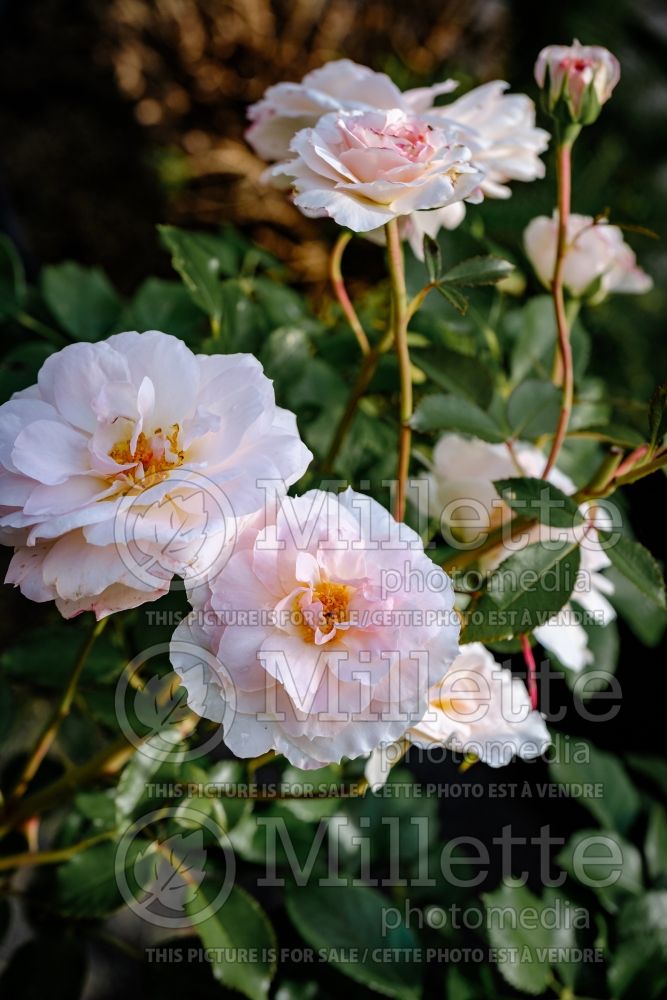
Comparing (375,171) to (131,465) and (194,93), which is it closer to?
(131,465)

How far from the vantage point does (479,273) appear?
39 cm

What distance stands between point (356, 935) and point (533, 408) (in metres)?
0.31

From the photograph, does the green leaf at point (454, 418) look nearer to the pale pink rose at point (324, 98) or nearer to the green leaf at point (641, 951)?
the pale pink rose at point (324, 98)

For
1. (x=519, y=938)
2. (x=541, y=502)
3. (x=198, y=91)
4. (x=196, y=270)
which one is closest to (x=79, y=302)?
(x=196, y=270)

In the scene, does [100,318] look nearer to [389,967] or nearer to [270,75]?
[389,967]

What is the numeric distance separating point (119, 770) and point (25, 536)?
0.66 ft

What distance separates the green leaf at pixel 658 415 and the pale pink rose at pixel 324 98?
0.18 meters

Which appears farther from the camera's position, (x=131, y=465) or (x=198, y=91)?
(x=198, y=91)

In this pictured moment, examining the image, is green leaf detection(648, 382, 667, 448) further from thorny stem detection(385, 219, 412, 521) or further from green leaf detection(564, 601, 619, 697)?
green leaf detection(564, 601, 619, 697)

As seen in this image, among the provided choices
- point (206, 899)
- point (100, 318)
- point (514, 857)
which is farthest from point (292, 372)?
point (514, 857)

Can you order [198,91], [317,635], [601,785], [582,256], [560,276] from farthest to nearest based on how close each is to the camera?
1. [198,91]
2. [601,785]
3. [582,256]
4. [560,276]
5. [317,635]

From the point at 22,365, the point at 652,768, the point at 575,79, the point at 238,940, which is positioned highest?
the point at 575,79

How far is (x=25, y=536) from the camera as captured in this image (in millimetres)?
303

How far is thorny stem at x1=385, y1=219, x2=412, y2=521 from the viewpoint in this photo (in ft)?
1.20
